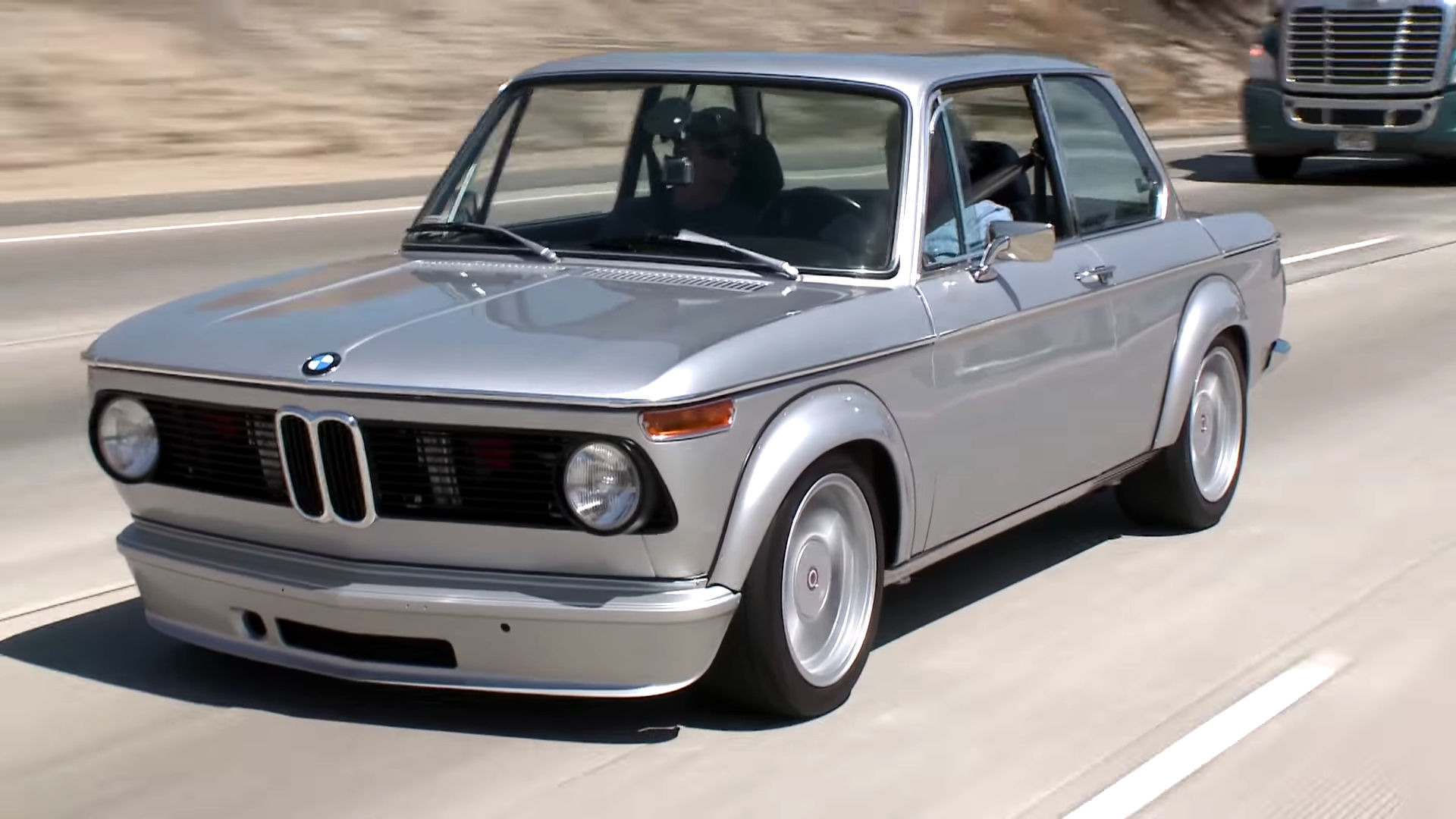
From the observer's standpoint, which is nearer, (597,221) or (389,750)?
(389,750)

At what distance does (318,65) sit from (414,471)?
70.2ft

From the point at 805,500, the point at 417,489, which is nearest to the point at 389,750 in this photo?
the point at 417,489

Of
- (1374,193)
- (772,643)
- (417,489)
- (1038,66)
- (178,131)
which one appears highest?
(1038,66)

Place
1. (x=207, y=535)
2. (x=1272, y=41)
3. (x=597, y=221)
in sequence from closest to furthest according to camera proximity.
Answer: (x=207, y=535) < (x=597, y=221) < (x=1272, y=41)

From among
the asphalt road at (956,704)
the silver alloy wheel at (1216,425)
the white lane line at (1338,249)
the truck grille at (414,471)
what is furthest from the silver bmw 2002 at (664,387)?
the white lane line at (1338,249)

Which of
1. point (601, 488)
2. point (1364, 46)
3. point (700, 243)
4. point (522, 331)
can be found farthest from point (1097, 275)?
point (1364, 46)

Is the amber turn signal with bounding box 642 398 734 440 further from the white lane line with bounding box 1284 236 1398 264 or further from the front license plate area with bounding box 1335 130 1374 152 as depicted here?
the front license plate area with bounding box 1335 130 1374 152

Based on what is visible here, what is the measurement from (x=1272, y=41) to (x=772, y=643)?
1939 centimetres

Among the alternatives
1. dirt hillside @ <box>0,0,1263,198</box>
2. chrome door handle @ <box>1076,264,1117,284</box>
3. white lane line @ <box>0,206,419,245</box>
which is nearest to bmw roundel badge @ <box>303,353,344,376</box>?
chrome door handle @ <box>1076,264,1117,284</box>

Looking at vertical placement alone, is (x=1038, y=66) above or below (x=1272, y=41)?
above

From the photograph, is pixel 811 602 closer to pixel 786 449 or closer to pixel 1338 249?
pixel 786 449

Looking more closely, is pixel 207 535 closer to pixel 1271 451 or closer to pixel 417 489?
pixel 417 489

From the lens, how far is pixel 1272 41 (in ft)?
74.6

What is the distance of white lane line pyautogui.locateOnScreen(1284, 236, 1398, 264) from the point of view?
15.6 m
